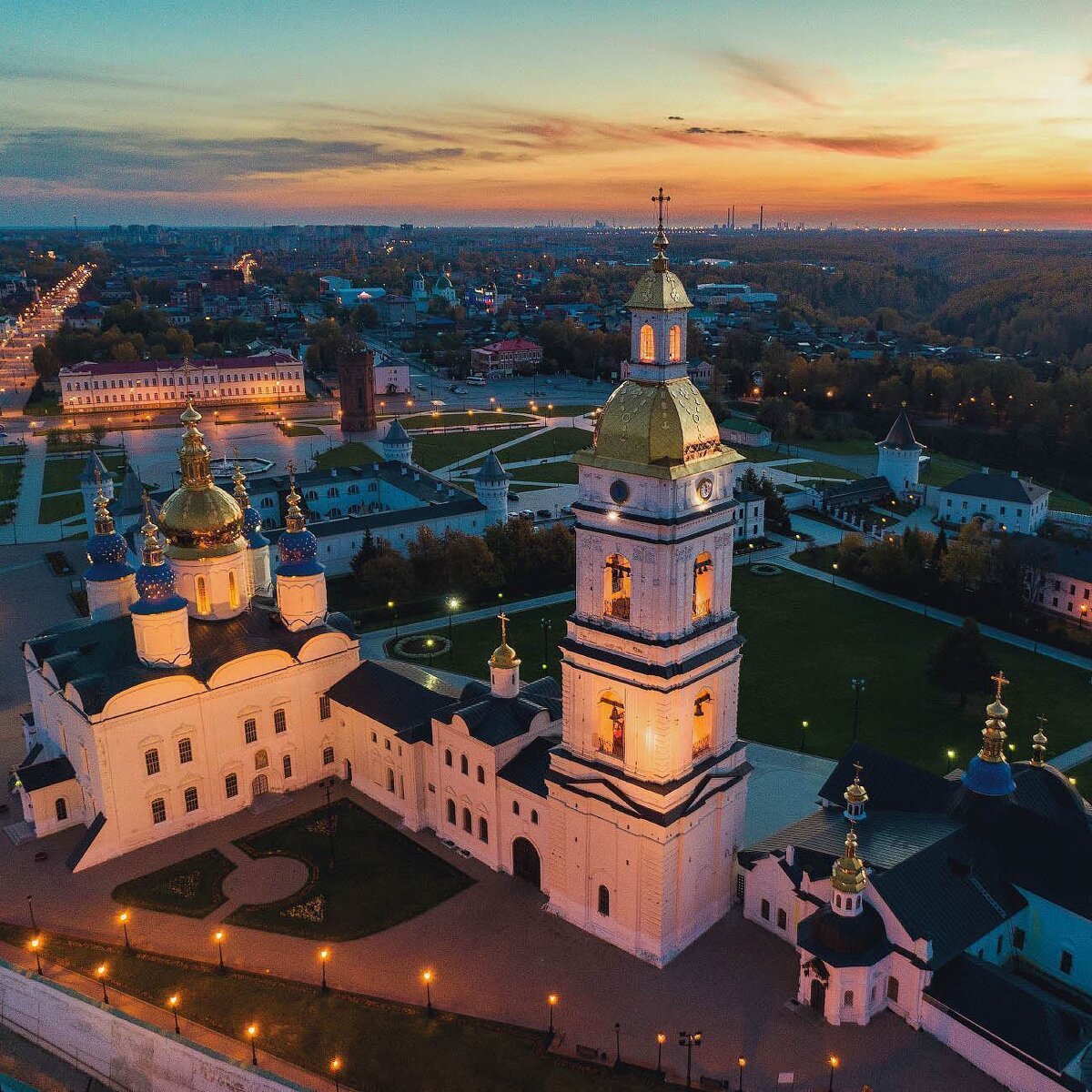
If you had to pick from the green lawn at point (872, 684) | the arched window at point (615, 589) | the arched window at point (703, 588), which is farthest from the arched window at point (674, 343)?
the green lawn at point (872, 684)

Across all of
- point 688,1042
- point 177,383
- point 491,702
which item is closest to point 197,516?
point 491,702

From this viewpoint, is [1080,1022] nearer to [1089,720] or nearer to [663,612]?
[663,612]

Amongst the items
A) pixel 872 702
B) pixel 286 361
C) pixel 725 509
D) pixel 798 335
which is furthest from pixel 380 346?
pixel 725 509

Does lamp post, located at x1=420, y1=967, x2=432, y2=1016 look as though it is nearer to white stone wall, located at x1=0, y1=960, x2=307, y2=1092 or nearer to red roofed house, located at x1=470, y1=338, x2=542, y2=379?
white stone wall, located at x1=0, y1=960, x2=307, y2=1092

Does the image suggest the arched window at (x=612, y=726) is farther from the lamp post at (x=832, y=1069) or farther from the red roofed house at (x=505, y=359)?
the red roofed house at (x=505, y=359)


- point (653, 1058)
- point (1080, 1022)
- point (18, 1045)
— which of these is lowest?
point (18, 1045)

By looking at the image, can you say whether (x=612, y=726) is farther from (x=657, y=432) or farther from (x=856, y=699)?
(x=856, y=699)

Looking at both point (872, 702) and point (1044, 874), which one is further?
point (872, 702)
